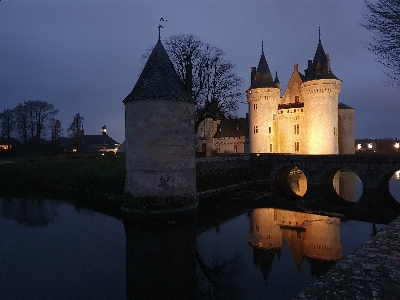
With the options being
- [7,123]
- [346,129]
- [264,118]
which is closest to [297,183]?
[264,118]

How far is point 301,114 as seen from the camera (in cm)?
3569

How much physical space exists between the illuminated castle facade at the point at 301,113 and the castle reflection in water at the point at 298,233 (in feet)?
64.7

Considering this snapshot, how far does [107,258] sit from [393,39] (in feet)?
38.2

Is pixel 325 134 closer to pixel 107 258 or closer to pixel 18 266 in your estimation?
pixel 107 258

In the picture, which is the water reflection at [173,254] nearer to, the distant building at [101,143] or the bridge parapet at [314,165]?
the bridge parapet at [314,165]

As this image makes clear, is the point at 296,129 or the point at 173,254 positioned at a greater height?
the point at 296,129

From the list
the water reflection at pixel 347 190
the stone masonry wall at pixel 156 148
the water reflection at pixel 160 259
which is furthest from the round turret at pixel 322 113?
the water reflection at pixel 160 259

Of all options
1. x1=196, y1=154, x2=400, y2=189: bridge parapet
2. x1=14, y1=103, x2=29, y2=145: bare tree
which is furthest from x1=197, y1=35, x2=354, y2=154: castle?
x1=14, y1=103, x2=29, y2=145: bare tree

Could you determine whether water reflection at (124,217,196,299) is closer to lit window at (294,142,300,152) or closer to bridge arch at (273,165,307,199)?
bridge arch at (273,165,307,199)

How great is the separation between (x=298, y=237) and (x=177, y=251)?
4976 mm

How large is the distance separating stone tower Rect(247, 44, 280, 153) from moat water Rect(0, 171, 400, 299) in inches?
752

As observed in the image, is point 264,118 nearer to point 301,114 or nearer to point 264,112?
point 264,112

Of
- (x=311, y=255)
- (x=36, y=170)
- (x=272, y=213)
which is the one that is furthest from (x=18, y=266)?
(x=36, y=170)

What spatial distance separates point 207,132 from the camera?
43.2 meters
